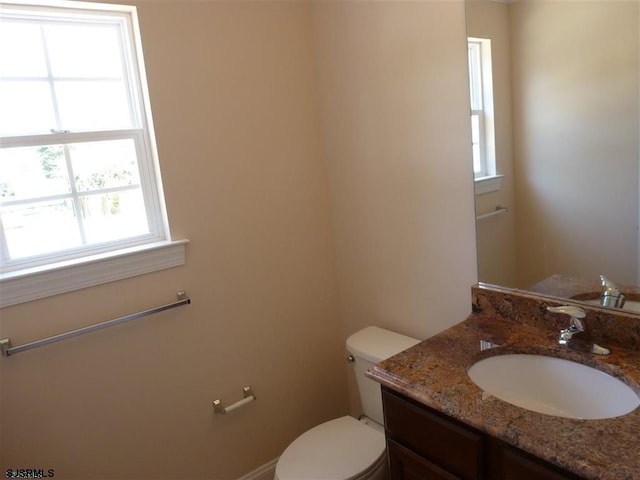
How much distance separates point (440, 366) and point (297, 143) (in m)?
1.23

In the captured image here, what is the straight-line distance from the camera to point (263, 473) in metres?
2.14

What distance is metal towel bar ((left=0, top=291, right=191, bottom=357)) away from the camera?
1471 mm

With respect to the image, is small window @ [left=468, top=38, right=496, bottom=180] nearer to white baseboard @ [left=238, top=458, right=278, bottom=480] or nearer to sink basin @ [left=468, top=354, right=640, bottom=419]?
sink basin @ [left=468, top=354, right=640, bottom=419]

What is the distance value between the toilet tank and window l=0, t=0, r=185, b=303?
94 cm

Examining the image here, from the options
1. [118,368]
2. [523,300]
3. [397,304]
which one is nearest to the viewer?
[523,300]

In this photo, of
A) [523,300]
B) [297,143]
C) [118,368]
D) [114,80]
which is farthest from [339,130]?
[118,368]

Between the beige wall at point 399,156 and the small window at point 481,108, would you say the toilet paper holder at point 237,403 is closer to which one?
the beige wall at point 399,156

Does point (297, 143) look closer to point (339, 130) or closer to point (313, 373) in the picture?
point (339, 130)

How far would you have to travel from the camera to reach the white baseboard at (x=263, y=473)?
6.90ft

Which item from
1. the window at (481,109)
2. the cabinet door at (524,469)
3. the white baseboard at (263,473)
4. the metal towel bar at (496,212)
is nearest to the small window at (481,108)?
the window at (481,109)

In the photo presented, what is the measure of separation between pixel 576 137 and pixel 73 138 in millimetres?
1687

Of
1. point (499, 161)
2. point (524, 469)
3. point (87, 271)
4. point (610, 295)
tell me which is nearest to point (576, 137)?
point (499, 161)

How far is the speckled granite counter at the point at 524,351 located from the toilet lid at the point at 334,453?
566 millimetres

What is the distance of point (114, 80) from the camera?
67.6 inches
